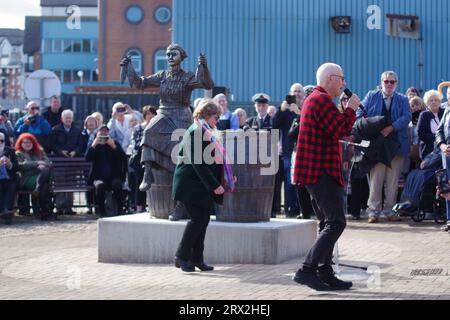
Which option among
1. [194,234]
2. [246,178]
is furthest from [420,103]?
[194,234]

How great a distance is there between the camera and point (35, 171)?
1934 cm

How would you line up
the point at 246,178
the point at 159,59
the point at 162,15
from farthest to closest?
the point at 162,15
the point at 159,59
the point at 246,178

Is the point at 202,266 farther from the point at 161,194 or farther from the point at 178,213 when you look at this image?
the point at 161,194

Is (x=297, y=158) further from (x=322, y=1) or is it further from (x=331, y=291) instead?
(x=322, y=1)

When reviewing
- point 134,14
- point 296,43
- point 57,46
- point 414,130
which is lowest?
point 414,130

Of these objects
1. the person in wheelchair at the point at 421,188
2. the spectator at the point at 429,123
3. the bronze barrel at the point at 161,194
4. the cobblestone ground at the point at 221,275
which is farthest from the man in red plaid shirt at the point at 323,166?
the spectator at the point at 429,123

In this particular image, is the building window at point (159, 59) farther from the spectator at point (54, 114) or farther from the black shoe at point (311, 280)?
the black shoe at point (311, 280)

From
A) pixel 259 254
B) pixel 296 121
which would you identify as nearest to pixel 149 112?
pixel 296 121

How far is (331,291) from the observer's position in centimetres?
1022

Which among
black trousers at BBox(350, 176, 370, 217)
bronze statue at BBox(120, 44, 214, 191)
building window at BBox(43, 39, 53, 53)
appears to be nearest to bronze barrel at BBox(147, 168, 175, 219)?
bronze statue at BBox(120, 44, 214, 191)

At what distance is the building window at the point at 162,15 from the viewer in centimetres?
8212

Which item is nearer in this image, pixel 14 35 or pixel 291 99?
pixel 291 99

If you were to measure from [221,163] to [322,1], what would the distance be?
2122cm

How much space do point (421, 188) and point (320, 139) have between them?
711cm
